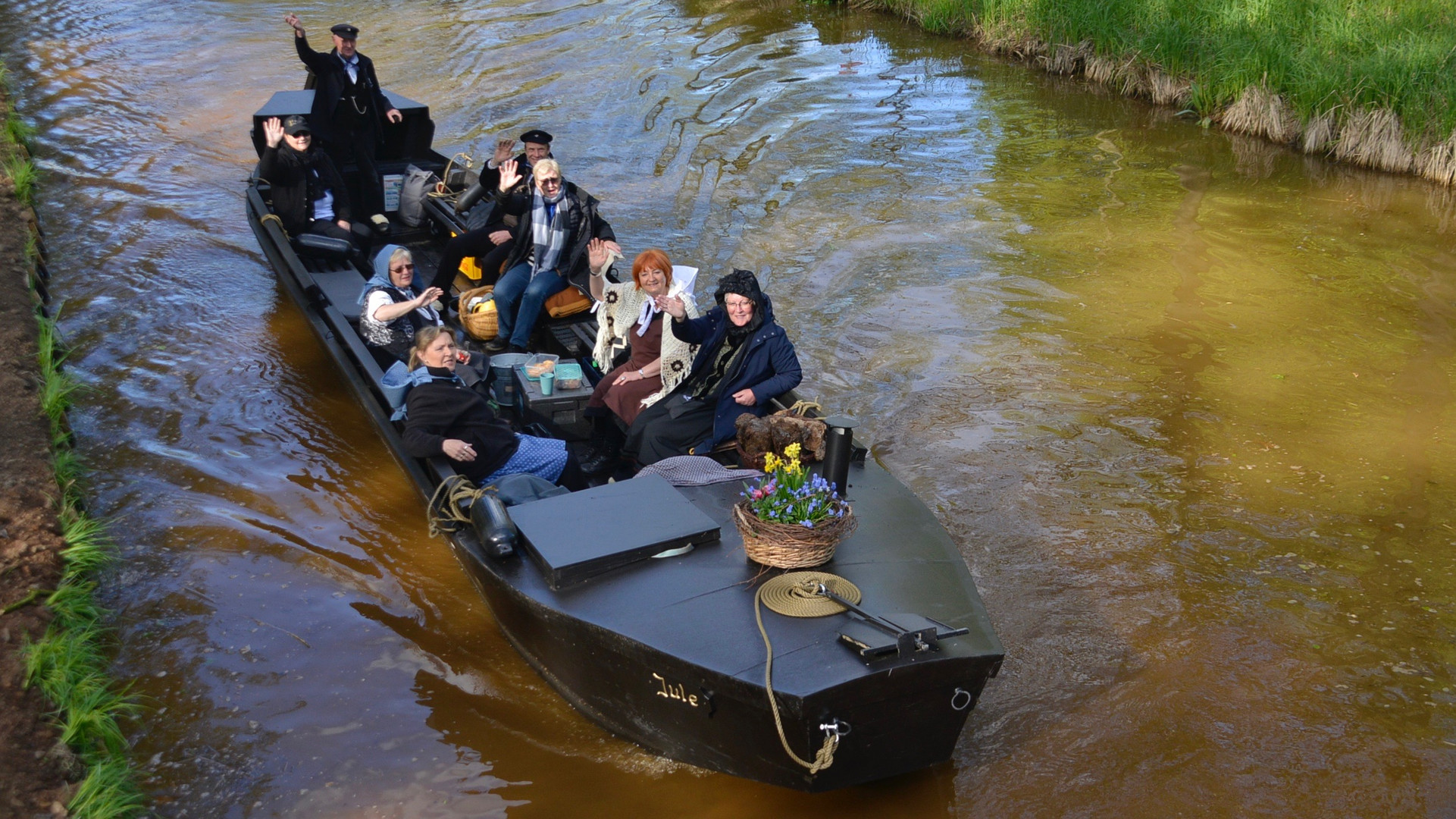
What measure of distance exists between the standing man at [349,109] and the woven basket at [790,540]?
5663 mm

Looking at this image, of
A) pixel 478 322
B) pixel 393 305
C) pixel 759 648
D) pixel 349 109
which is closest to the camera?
pixel 759 648

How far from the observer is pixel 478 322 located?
279 inches

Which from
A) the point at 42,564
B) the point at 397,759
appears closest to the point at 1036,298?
the point at 397,759

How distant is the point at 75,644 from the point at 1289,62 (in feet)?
39.7

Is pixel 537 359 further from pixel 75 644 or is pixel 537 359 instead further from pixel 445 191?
pixel 445 191

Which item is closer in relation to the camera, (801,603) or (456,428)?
(801,603)

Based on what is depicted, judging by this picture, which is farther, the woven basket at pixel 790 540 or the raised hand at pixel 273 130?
the raised hand at pixel 273 130

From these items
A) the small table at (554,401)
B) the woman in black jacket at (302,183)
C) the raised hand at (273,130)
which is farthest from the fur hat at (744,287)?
the raised hand at (273,130)

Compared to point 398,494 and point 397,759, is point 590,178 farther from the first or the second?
point 397,759

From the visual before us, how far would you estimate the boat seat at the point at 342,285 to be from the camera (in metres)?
6.90

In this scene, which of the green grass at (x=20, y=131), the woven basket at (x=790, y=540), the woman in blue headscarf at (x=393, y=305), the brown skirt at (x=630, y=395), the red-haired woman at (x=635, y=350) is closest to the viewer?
the woven basket at (x=790, y=540)

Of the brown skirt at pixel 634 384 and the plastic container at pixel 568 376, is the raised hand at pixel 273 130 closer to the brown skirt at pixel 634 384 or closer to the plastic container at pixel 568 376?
the plastic container at pixel 568 376

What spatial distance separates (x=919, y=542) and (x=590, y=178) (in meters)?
8.00

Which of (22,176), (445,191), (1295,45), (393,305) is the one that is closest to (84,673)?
(393,305)
